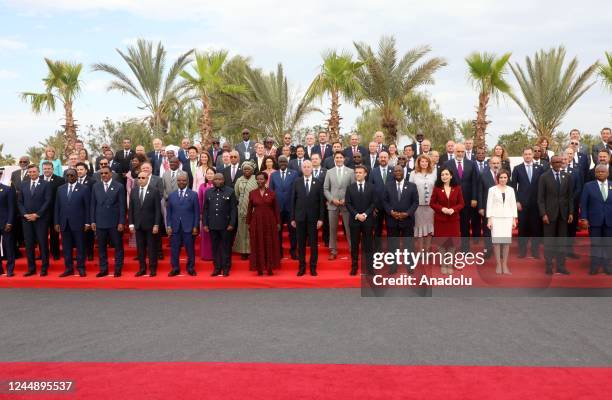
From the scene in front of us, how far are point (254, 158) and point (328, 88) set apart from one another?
21.1 ft

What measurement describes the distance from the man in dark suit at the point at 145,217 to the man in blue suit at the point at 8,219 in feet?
7.34

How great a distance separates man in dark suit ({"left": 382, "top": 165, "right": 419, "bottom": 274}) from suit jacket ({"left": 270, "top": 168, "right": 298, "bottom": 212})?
6.06 ft

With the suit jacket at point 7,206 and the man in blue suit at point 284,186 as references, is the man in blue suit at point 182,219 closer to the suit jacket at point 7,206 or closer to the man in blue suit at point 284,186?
the man in blue suit at point 284,186

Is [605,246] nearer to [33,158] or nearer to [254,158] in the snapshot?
[254,158]

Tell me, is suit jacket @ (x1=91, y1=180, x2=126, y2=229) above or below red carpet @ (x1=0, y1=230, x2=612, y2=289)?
above

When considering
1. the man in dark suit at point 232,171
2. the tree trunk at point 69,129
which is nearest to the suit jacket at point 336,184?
the man in dark suit at point 232,171

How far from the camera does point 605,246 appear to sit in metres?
8.80

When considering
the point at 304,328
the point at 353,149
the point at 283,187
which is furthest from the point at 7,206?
the point at 353,149

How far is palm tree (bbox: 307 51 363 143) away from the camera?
16250 millimetres

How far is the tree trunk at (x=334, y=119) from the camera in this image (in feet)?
56.2

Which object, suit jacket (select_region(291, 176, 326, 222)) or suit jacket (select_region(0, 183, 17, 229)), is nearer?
suit jacket (select_region(291, 176, 326, 222))

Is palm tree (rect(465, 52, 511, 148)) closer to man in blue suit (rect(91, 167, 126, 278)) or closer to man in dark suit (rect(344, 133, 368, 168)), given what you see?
man in dark suit (rect(344, 133, 368, 168))

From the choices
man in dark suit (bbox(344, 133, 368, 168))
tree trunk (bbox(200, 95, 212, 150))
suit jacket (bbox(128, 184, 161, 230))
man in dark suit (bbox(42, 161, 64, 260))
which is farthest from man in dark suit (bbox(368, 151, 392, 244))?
tree trunk (bbox(200, 95, 212, 150))

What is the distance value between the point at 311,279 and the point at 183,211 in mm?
2471
